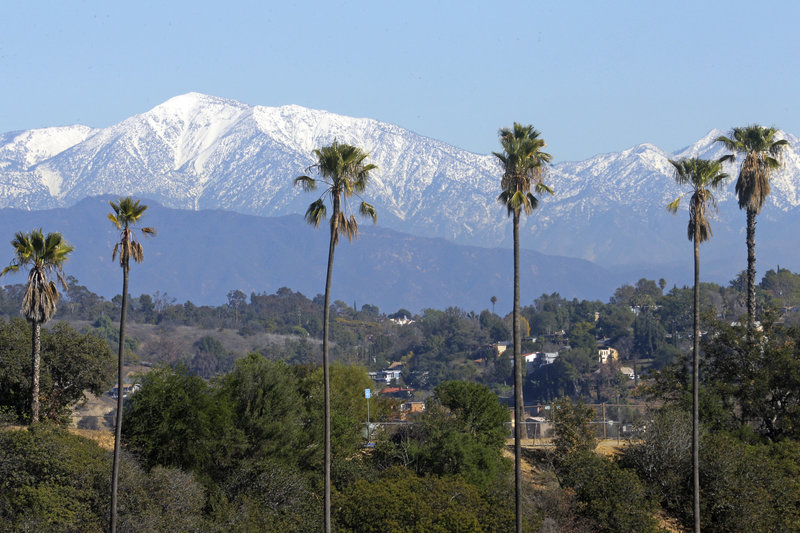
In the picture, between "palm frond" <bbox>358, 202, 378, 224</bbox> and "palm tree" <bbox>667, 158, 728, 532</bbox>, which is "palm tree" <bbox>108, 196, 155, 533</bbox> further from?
"palm tree" <bbox>667, 158, 728, 532</bbox>

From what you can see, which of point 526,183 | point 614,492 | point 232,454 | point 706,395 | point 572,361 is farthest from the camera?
point 572,361

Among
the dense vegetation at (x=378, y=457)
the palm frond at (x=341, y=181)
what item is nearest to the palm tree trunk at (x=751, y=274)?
the dense vegetation at (x=378, y=457)

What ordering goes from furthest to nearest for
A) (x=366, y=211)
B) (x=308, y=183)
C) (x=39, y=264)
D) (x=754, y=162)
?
(x=754, y=162) → (x=39, y=264) → (x=308, y=183) → (x=366, y=211)

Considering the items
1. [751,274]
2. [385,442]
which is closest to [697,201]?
[385,442]

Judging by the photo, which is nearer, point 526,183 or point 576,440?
point 526,183

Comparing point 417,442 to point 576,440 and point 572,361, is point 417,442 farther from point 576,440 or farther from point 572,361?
point 572,361

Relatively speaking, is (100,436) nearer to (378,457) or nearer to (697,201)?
(378,457)

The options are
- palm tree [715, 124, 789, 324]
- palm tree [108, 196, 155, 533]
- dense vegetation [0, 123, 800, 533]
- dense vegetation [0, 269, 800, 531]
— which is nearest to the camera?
palm tree [108, 196, 155, 533]

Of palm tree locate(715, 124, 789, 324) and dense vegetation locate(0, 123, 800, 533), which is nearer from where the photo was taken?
dense vegetation locate(0, 123, 800, 533)

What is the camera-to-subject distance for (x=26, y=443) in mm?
40125

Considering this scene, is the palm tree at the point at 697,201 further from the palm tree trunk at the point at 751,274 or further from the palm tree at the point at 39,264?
the palm tree at the point at 39,264

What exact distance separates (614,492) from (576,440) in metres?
7.77

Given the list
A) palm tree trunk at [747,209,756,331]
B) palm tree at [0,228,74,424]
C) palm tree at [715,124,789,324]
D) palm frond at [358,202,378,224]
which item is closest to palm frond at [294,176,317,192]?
Answer: palm frond at [358,202,378,224]

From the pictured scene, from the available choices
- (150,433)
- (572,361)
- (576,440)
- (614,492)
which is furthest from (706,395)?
(572,361)
